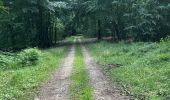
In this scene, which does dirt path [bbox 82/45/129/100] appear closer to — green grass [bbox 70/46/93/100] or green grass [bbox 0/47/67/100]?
green grass [bbox 70/46/93/100]

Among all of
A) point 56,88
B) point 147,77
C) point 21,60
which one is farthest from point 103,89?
point 21,60

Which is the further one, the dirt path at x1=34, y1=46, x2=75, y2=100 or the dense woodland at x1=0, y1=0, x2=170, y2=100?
the dense woodland at x1=0, y1=0, x2=170, y2=100

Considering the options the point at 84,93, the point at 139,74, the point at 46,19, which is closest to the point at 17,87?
the point at 84,93

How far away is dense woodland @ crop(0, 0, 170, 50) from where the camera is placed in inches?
1710

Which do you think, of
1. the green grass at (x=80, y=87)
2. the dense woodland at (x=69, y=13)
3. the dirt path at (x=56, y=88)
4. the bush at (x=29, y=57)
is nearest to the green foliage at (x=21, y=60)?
the bush at (x=29, y=57)

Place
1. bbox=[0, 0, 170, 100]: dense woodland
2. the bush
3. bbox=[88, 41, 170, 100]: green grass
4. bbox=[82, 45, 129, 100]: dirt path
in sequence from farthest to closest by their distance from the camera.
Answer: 1. the bush
2. bbox=[0, 0, 170, 100]: dense woodland
3. bbox=[88, 41, 170, 100]: green grass
4. bbox=[82, 45, 129, 100]: dirt path

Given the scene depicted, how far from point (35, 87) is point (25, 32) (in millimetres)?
35825

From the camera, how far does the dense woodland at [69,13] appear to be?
43438 mm

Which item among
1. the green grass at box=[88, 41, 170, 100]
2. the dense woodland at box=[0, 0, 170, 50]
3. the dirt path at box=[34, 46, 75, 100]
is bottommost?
the dirt path at box=[34, 46, 75, 100]

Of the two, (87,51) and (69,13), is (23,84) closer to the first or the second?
(87,51)

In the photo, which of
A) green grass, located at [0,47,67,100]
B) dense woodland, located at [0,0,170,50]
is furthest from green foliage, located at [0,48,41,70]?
dense woodland, located at [0,0,170,50]

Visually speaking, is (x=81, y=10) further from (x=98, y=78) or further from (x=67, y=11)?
(x=98, y=78)

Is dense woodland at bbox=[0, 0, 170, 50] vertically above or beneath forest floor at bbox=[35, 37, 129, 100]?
above

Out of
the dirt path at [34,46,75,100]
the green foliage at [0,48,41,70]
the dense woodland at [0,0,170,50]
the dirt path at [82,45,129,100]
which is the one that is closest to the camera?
the dirt path at [82,45,129,100]
